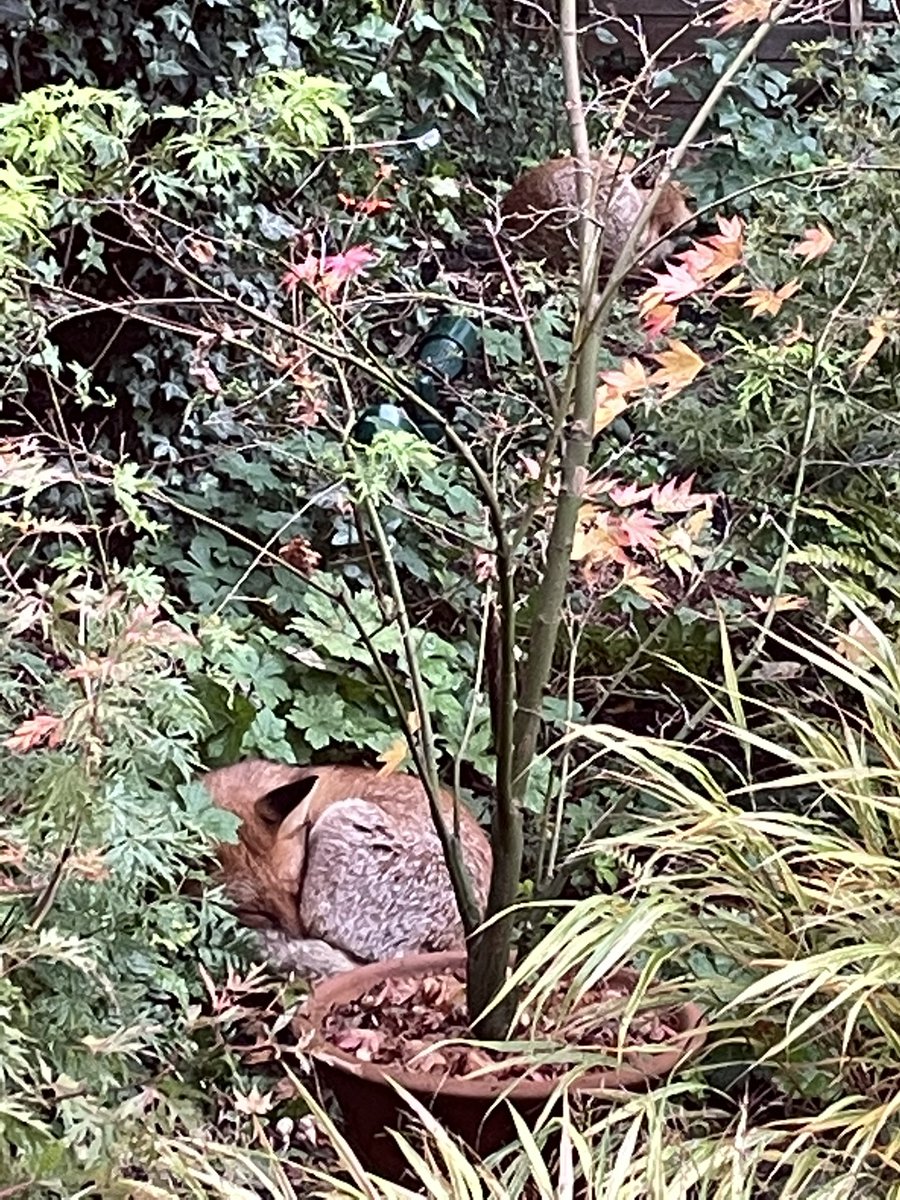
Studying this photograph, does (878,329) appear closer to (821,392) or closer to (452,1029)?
(821,392)

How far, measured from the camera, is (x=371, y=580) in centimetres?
285

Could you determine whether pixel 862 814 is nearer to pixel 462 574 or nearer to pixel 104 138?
pixel 104 138

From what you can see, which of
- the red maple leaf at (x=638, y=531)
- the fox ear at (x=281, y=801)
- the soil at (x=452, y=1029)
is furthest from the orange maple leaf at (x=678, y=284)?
the fox ear at (x=281, y=801)

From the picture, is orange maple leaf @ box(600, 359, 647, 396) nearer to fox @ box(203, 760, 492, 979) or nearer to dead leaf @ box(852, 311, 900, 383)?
dead leaf @ box(852, 311, 900, 383)

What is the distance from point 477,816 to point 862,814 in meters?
1.30

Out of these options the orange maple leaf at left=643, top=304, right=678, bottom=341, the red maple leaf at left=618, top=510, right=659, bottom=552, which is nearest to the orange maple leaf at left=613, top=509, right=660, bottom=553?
the red maple leaf at left=618, top=510, right=659, bottom=552

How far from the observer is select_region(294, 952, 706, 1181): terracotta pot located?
184 cm

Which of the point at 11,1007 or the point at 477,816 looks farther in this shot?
the point at 477,816

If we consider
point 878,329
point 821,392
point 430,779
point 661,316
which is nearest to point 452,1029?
point 430,779

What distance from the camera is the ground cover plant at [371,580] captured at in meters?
1.54

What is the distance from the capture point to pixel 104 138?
5.81 ft

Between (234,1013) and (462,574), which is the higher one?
(234,1013)

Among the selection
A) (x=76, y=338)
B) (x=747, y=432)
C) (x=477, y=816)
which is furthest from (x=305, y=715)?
(x=747, y=432)

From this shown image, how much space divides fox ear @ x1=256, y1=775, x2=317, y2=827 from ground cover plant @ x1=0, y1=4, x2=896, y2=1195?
0.17 metres
